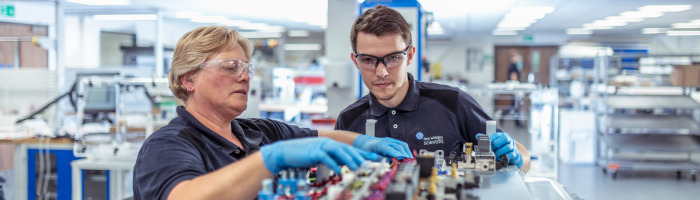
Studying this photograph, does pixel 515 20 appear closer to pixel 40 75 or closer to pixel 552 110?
pixel 552 110

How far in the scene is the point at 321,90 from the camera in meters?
9.04

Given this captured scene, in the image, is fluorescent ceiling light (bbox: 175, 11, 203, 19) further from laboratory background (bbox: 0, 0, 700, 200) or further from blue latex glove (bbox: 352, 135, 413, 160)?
blue latex glove (bbox: 352, 135, 413, 160)

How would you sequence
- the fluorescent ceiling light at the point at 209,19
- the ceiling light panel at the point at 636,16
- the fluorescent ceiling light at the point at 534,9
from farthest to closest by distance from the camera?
the fluorescent ceiling light at the point at 209,19, the fluorescent ceiling light at the point at 534,9, the ceiling light panel at the point at 636,16

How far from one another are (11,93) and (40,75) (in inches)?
14.0

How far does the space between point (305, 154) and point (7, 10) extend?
7.98 meters

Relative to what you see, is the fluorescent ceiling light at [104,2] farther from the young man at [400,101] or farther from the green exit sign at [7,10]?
the young man at [400,101]

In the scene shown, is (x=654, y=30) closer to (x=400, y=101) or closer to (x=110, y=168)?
(x=110, y=168)

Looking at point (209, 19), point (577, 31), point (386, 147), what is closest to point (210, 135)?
point (386, 147)

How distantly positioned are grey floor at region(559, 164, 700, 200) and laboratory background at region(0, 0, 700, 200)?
31 mm

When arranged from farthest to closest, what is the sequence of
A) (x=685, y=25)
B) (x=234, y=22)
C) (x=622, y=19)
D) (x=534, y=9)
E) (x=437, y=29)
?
(x=437, y=29), (x=234, y=22), (x=685, y=25), (x=622, y=19), (x=534, y=9)

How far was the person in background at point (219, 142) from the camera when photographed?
123cm

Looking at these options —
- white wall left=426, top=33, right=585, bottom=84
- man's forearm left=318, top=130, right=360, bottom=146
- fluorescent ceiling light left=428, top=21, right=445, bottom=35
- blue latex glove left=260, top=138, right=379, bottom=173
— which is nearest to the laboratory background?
fluorescent ceiling light left=428, top=21, right=445, bottom=35

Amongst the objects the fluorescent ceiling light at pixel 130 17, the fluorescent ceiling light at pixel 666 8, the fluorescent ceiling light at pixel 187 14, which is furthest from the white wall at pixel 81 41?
the fluorescent ceiling light at pixel 666 8

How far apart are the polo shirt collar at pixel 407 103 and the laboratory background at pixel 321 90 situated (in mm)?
531
